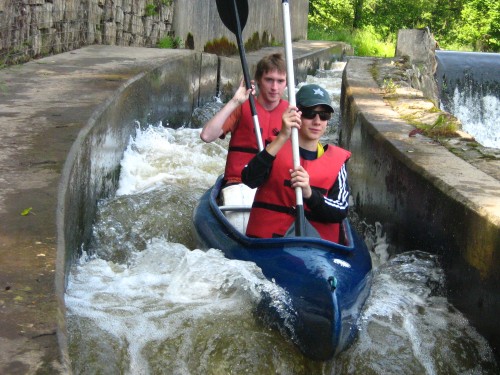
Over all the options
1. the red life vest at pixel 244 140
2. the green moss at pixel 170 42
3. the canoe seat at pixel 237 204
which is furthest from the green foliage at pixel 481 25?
the canoe seat at pixel 237 204

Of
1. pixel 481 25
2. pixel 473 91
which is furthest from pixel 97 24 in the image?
pixel 481 25

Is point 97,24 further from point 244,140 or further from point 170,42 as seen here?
point 244,140

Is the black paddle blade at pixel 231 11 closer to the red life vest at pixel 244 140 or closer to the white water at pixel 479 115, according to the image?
the red life vest at pixel 244 140

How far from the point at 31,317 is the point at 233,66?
10.3 meters

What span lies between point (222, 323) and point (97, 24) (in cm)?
649

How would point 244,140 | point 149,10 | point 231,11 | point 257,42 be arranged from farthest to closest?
1. point 257,42
2. point 149,10
3. point 231,11
4. point 244,140

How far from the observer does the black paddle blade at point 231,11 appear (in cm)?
650

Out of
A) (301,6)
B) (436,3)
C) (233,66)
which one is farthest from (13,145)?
(436,3)

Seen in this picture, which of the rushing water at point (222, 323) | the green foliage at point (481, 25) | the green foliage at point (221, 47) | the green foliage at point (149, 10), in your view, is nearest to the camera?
the rushing water at point (222, 323)

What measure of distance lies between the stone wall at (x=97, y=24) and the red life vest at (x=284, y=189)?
351 centimetres

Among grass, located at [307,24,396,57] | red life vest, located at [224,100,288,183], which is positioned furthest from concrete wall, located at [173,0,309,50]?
red life vest, located at [224,100,288,183]

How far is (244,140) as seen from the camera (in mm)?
5504

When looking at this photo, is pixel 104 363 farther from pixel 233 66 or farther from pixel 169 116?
pixel 233 66

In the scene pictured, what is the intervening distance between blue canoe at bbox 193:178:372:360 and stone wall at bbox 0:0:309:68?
152 inches
